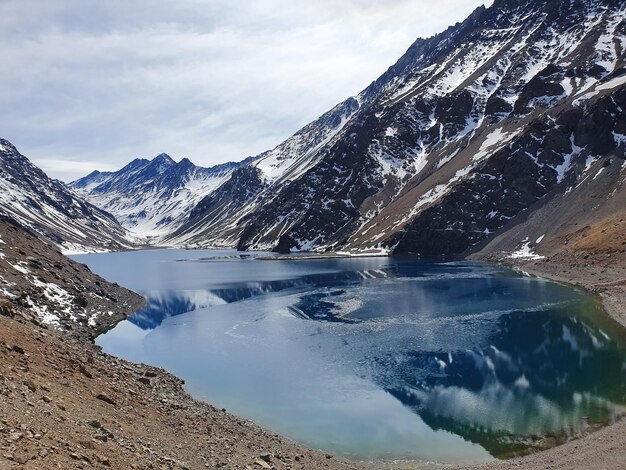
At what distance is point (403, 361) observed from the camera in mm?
58469

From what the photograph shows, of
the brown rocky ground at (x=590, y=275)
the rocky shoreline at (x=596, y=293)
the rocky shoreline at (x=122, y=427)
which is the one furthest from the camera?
the brown rocky ground at (x=590, y=275)

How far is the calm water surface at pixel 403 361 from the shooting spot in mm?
39688

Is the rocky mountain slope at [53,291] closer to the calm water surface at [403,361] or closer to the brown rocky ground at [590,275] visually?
the calm water surface at [403,361]

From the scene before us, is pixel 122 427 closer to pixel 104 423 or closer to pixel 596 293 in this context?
pixel 104 423

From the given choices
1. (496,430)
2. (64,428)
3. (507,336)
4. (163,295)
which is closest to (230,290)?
(163,295)

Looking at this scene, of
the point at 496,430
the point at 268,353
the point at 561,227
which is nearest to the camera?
the point at 496,430

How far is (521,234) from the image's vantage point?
16188cm

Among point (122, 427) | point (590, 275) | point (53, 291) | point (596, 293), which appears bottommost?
point (122, 427)

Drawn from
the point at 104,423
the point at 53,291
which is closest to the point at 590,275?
the point at 53,291

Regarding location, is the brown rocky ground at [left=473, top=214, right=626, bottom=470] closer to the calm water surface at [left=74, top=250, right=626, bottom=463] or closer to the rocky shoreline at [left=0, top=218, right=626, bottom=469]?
the rocky shoreline at [left=0, top=218, right=626, bottom=469]

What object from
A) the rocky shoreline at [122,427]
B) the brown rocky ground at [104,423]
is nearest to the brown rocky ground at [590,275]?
the rocky shoreline at [122,427]

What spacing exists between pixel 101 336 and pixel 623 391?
212ft

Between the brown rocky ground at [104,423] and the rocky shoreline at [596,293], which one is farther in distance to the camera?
the rocky shoreline at [596,293]

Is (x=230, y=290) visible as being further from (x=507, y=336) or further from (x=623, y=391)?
(x=623, y=391)
